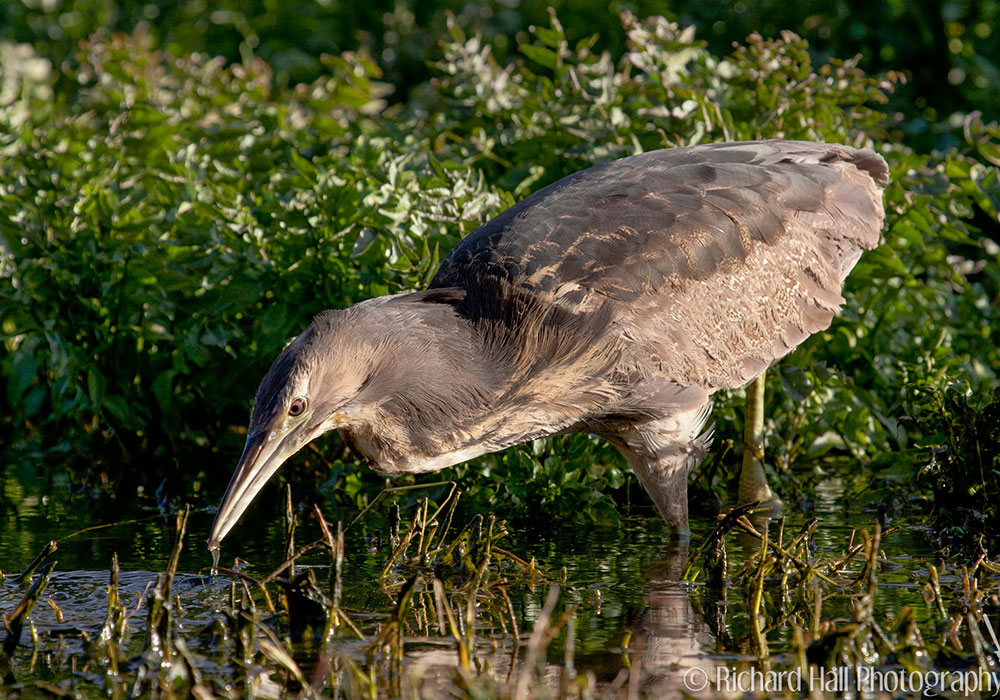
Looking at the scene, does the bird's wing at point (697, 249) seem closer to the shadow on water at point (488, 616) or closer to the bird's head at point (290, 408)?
the bird's head at point (290, 408)

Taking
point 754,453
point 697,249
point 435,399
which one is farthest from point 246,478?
point 754,453

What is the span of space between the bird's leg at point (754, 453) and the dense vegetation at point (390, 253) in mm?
218

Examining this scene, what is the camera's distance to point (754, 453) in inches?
256

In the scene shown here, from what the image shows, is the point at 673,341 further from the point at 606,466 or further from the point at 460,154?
the point at 460,154

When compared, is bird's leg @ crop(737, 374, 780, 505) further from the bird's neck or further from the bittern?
the bird's neck

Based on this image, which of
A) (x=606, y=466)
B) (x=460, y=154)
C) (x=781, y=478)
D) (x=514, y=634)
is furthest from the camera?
(x=460, y=154)

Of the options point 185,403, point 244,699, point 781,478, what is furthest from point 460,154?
point 244,699

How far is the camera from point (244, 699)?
3.76m

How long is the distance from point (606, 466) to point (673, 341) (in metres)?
0.96

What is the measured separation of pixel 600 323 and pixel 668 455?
82cm

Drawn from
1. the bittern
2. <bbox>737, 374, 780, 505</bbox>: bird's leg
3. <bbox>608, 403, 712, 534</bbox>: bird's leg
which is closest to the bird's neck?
the bittern

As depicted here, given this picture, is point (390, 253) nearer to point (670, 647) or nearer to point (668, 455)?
point (668, 455)

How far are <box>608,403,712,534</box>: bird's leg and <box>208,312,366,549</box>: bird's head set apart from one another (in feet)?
5.18

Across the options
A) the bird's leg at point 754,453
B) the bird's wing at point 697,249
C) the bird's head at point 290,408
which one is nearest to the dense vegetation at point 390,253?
the bird's leg at point 754,453
